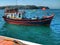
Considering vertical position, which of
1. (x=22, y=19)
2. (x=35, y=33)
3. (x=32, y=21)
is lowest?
(x=35, y=33)

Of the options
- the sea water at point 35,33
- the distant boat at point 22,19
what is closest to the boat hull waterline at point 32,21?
the distant boat at point 22,19

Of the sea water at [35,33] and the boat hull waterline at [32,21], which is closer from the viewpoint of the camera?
the sea water at [35,33]

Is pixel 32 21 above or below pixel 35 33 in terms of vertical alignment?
above

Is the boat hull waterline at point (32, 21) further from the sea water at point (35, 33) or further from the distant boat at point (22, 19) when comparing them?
the sea water at point (35, 33)

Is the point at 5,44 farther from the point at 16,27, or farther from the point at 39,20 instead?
the point at 16,27

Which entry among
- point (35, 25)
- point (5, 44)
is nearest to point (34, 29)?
point (35, 25)

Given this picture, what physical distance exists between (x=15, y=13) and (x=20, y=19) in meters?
1.18

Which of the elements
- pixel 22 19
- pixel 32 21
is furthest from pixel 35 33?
pixel 22 19

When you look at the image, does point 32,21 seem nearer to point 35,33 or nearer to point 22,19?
point 22,19

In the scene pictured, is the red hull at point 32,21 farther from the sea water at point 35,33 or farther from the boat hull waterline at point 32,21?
the sea water at point 35,33

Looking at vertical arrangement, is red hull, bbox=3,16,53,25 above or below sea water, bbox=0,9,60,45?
above

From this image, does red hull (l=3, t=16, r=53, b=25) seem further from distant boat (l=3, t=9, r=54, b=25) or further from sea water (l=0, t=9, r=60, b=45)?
sea water (l=0, t=9, r=60, b=45)

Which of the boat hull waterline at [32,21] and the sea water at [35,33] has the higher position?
the boat hull waterline at [32,21]

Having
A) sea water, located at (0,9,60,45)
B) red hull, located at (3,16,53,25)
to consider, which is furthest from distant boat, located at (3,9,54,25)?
sea water, located at (0,9,60,45)
